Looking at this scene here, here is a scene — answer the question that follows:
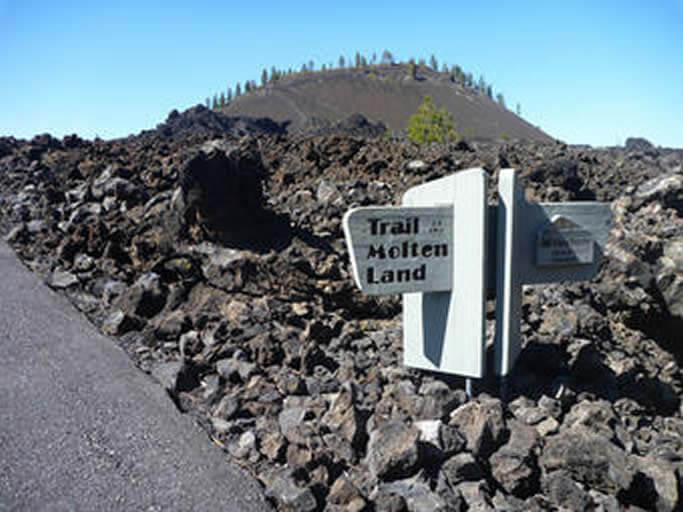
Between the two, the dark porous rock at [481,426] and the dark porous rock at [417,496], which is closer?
the dark porous rock at [417,496]

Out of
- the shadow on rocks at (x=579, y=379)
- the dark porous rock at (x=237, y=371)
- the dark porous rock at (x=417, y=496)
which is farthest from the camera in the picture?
the dark porous rock at (x=237, y=371)

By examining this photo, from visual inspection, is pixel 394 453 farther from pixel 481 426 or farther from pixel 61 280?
pixel 61 280

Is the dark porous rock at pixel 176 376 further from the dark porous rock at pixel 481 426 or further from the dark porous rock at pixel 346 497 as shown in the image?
the dark porous rock at pixel 481 426

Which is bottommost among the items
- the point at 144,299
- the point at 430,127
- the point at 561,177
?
the point at 144,299

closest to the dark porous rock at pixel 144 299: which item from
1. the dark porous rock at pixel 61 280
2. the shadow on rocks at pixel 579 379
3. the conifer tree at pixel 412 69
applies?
the dark porous rock at pixel 61 280

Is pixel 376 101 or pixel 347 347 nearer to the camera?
pixel 347 347

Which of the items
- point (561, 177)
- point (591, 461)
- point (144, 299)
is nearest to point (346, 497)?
point (591, 461)

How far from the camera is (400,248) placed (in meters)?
4.12

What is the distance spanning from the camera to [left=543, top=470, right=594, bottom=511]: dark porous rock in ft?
10.5

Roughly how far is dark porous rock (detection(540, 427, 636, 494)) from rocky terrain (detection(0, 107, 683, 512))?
0.03 ft

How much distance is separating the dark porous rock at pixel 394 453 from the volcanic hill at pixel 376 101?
7522 cm

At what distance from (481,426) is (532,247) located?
1665mm

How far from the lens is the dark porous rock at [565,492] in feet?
10.5

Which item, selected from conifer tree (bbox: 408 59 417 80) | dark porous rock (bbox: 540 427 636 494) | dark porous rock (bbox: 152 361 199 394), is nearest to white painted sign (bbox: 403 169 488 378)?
dark porous rock (bbox: 540 427 636 494)
